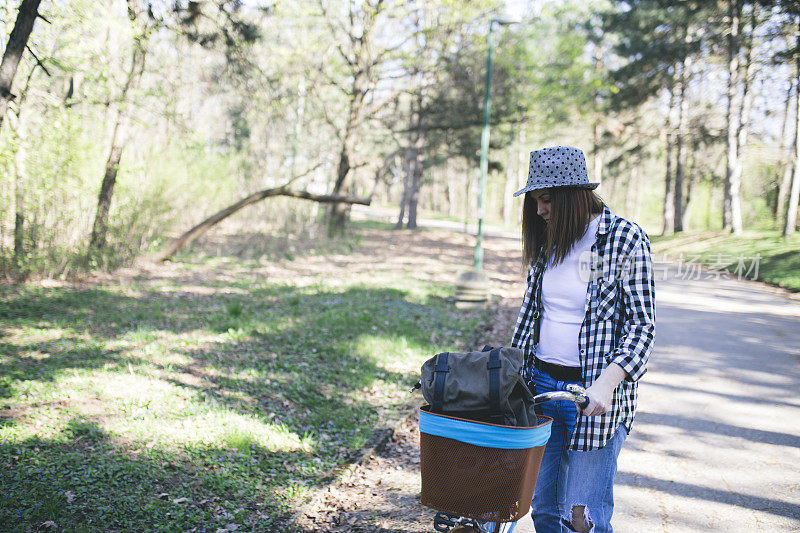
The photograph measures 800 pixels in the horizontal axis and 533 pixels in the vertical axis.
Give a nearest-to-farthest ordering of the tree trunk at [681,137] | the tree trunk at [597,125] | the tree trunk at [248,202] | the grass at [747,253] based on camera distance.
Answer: the tree trunk at [248,202] < the grass at [747,253] < the tree trunk at [681,137] < the tree trunk at [597,125]

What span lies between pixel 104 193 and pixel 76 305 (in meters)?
3.32

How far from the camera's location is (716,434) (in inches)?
241

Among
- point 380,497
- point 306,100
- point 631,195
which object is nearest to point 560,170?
point 380,497

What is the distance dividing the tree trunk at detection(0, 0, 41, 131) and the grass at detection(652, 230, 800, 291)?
1726cm

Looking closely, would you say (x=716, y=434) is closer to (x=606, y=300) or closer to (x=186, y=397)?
(x=606, y=300)

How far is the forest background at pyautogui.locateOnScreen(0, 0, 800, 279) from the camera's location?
1052cm

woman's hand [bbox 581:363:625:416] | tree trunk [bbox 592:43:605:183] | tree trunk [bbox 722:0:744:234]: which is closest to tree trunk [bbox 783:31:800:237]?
tree trunk [bbox 722:0:744:234]

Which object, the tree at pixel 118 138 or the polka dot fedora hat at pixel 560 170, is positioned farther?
the tree at pixel 118 138

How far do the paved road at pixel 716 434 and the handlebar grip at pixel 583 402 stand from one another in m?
2.29

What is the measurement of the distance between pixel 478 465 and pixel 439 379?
0.33 m

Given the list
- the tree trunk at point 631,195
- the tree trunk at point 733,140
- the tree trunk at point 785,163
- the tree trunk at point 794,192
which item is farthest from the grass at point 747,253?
the tree trunk at point 631,195

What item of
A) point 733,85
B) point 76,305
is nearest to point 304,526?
point 76,305

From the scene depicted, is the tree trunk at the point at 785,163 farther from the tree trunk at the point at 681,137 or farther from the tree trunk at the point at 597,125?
the tree trunk at the point at 597,125

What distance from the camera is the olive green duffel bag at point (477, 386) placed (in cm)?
213
